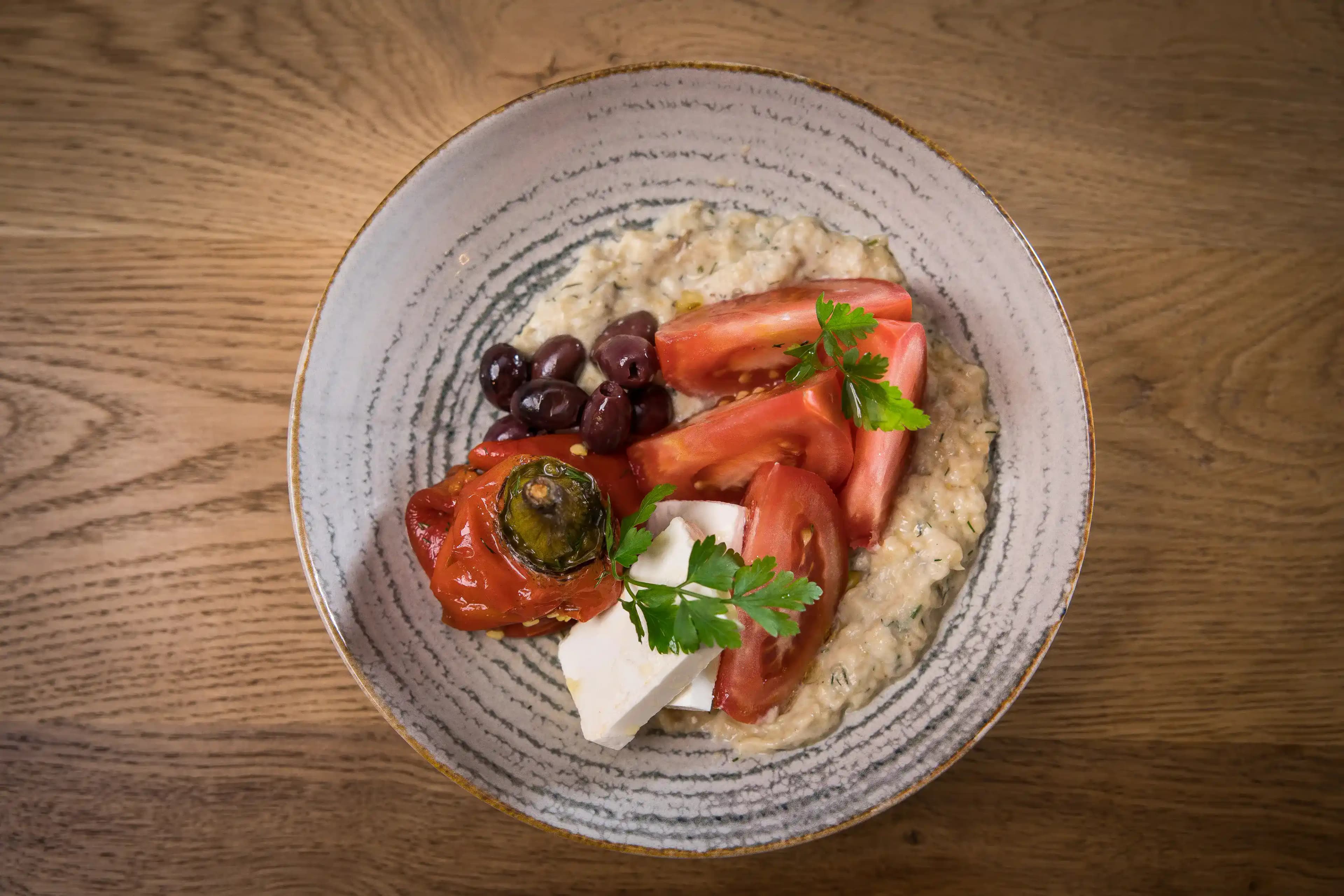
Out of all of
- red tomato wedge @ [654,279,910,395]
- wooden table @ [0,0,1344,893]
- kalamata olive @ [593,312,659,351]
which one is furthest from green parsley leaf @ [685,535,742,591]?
wooden table @ [0,0,1344,893]

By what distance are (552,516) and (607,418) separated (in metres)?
0.36

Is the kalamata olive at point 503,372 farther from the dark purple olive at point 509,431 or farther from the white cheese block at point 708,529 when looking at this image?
the white cheese block at point 708,529

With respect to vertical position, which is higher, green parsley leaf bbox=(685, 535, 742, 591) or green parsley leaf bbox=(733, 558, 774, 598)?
green parsley leaf bbox=(685, 535, 742, 591)

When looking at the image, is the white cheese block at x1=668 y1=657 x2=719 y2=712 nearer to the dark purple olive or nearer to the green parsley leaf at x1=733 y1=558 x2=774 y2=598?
the green parsley leaf at x1=733 y1=558 x2=774 y2=598

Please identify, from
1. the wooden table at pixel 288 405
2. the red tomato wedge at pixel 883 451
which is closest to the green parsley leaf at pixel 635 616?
the red tomato wedge at pixel 883 451

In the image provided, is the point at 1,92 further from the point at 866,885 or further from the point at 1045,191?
the point at 866,885

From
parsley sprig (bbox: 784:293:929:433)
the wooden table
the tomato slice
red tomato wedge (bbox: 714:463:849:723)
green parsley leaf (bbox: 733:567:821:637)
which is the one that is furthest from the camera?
the wooden table

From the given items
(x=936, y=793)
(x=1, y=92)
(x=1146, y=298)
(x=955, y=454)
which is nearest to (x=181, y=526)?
(x=1, y=92)

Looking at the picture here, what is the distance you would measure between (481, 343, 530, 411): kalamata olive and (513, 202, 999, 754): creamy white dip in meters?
0.08

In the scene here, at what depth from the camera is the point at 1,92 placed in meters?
2.36

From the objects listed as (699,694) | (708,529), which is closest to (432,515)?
(708,529)

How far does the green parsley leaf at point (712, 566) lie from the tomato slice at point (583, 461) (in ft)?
1.05

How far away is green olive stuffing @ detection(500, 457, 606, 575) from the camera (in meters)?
1.74

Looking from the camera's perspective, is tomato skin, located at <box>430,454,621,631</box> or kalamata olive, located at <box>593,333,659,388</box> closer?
tomato skin, located at <box>430,454,621,631</box>
